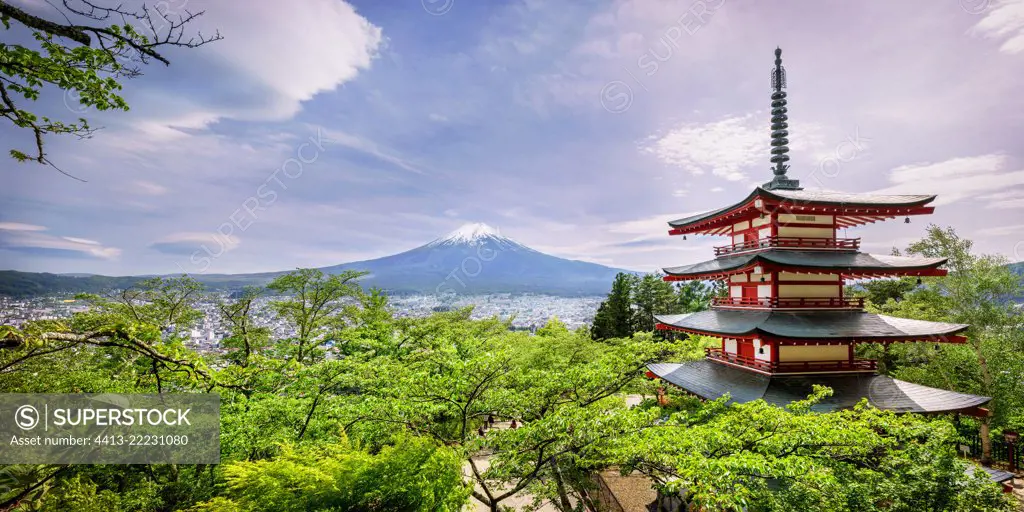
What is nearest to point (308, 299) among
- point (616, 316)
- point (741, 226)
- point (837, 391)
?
point (741, 226)

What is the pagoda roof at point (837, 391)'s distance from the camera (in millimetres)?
8320

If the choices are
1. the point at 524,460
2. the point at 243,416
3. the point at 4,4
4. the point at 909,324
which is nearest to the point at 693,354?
the point at 524,460

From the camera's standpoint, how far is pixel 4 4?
2684mm

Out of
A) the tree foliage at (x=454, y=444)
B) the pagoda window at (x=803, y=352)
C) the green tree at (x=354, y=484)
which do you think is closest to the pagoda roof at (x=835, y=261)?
the pagoda window at (x=803, y=352)

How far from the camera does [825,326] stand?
950 cm

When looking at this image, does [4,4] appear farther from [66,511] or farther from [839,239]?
[839,239]

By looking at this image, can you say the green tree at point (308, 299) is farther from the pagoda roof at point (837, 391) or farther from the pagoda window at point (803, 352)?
the pagoda window at point (803, 352)

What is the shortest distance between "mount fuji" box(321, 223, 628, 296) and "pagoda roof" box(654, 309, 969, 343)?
5399cm

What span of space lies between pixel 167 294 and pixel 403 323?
24.9 feet

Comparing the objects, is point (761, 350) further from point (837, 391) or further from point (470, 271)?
point (470, 271)

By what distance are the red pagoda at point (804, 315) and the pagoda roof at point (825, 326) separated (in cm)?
2

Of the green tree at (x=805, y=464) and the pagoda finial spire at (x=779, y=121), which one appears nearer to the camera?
the green tree at (x=805, y=464)

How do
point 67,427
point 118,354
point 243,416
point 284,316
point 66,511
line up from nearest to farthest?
point 66,511 < point 67,427 < point 243,416 < point 118,354 < point 284,316

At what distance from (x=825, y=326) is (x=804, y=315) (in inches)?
24.6
